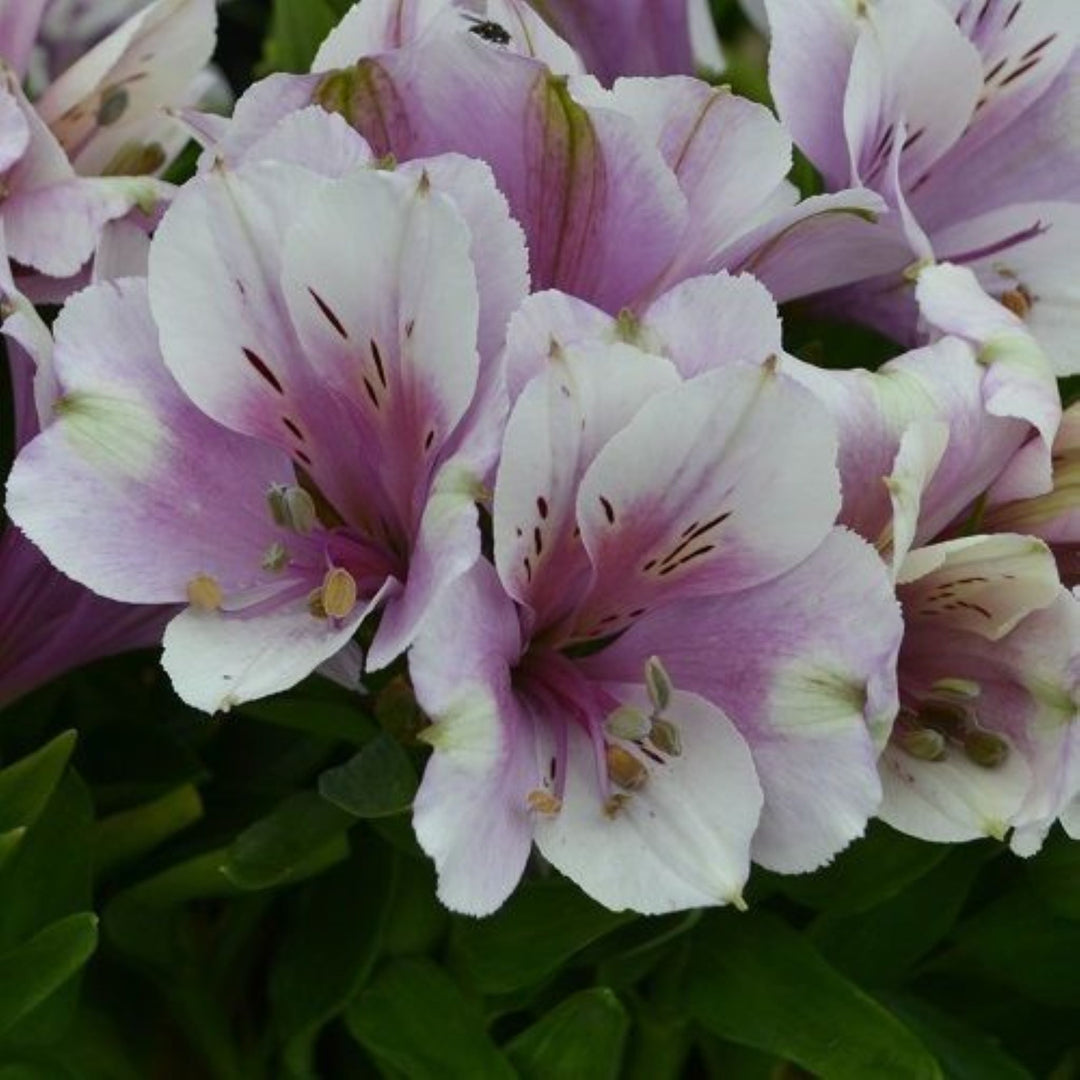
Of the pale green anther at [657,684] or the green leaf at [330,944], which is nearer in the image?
the pale green anther at [657,684]

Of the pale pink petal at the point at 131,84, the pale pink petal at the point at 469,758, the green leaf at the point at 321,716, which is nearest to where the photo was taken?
the pale pink petal at the point at 469,758

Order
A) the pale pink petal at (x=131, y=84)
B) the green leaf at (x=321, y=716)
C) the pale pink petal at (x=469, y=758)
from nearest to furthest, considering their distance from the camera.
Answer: the pale pink petal at (x=469, y=758), the green leaf at (x=321, y=716), the pale pink petal at (x=131, y=84)

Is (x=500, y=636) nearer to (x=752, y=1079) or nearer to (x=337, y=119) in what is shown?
(x=337, y=119)

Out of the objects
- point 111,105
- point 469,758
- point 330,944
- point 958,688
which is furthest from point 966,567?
point 111,105

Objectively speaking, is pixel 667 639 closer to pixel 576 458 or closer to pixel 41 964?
pixel 576 458

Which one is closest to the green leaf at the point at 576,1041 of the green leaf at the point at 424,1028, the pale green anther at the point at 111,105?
the green leaf at the point at 424,1028

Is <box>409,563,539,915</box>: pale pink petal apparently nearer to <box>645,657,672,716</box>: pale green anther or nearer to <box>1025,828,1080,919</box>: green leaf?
<box>645,657,672,716</box>: pale green anther

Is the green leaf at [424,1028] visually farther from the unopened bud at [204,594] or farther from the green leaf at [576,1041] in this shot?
the unopened bud at [204,594]
